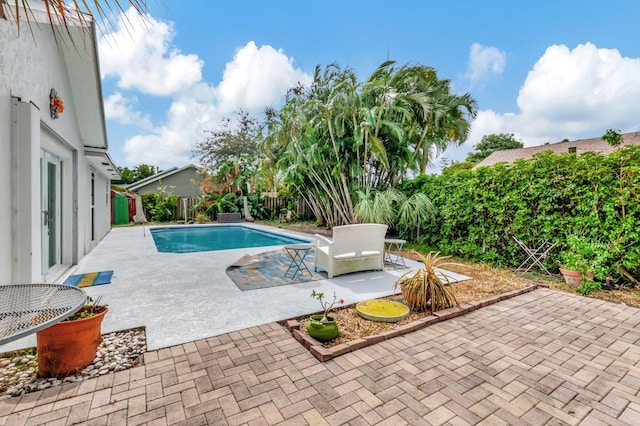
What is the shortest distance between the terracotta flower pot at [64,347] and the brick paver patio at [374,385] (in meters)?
0.25

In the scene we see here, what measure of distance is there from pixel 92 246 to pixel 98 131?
375 centimetres

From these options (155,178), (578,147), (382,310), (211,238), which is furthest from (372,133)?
(578,147)

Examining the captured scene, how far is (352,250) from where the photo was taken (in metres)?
5.88

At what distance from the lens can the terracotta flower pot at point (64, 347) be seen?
2549 mm

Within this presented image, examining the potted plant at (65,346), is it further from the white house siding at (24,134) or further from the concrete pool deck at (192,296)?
A: the white house siding at (24,134)

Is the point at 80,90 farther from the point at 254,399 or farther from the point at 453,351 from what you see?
the point at 453,351

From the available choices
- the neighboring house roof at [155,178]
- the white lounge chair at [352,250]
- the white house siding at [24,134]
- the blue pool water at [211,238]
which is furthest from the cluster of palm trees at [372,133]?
the neighboring house roof at [155,178]

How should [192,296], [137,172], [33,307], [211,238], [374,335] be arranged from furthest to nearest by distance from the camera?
1. [137,172]
2. [211,238]
3. [192,296]
4. [374,335]
5. [33,307]

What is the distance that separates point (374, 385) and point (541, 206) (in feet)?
19.3

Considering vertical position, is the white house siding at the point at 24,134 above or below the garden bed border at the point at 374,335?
above

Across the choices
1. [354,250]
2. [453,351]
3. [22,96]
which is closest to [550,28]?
[354,250]

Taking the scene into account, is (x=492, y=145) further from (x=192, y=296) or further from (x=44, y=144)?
(x=44, y=144)

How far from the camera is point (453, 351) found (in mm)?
3105

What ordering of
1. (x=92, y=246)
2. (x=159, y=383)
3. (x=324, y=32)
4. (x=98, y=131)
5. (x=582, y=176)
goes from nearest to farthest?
(x=159, y=383) → (x=582, y=176) → (x=98, y=131) → (x=92, y=246) → (x=324, y=32)
